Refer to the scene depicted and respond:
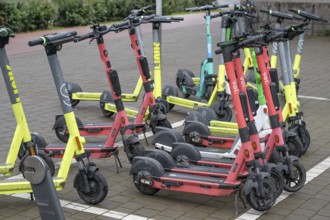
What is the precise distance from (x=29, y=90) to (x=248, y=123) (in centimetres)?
684

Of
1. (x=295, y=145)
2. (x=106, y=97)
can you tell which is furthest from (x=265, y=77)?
(x=106, y=97)

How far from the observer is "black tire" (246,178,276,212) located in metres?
5.71

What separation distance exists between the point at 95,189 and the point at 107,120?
3690mm

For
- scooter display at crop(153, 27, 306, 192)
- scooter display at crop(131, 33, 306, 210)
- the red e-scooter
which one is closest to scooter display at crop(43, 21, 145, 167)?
scooter display at crop(153, 27, 306, 192)

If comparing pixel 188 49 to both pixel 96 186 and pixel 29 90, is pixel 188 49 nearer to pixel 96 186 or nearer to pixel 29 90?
pixel 29 90

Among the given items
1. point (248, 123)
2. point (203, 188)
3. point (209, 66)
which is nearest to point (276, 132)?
point (248, 123)

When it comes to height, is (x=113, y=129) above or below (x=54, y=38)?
below

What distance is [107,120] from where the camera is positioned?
31.8 feet

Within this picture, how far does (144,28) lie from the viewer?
2192 centimetres

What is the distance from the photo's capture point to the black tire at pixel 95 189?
6004 mm

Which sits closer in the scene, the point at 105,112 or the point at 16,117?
the point at 16,117

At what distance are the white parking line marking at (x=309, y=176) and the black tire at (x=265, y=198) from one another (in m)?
0.11

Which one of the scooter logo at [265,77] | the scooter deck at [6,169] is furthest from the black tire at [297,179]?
the scooter deck at [6,169]

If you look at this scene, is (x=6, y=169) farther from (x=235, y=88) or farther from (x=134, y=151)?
(x=235, y=88)
